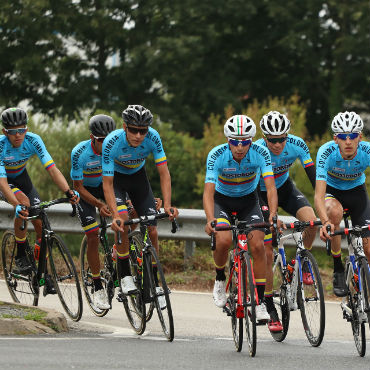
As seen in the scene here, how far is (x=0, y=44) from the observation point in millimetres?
39250

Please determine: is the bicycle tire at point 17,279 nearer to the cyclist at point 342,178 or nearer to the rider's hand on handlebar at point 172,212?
the rider's hand on handlebar at point 172,212

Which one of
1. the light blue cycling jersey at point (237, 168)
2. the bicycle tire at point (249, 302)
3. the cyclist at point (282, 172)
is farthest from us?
the cyclist at point (282, 172)

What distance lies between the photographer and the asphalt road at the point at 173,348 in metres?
8.45

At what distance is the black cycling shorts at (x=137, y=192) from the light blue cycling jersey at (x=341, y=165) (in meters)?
1.73

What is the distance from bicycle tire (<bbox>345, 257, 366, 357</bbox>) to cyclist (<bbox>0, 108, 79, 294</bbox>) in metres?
2.93

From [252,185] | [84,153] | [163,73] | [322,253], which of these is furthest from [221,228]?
[163,73]

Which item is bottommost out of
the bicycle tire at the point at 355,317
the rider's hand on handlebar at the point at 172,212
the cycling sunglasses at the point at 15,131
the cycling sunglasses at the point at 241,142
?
the bicycle tire at the point at 355,317

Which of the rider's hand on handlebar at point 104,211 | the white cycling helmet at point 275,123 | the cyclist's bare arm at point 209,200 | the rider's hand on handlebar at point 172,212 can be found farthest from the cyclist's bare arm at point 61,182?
the white cycling helmet at point 275,123

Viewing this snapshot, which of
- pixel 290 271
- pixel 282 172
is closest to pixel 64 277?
pixel 290 271

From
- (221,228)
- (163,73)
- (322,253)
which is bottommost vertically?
(322,253)

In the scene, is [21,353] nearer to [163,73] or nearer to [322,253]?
[322,253]

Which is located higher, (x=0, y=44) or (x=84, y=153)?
(x=0, y=44)

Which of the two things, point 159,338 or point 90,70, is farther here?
point 90,70

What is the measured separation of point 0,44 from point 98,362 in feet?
105
